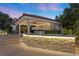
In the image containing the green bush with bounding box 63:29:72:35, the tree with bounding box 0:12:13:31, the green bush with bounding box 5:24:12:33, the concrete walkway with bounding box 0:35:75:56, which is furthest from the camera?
the green bush with bounding box 5:24:12:33

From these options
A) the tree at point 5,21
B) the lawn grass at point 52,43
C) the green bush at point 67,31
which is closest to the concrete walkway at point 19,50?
the lawn grass at point 52,43

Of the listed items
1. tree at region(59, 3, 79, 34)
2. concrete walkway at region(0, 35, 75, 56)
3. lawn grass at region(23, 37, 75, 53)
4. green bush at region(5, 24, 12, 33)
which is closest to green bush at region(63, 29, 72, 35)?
tree at region(59, 3, 79, 34)

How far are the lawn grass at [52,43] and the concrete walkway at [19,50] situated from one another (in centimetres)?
18

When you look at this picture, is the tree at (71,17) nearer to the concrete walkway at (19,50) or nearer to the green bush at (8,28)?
the concrete walkway at (19,50)

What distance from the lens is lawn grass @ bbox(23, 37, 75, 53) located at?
12.5m

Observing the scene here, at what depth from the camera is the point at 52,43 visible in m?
12.6

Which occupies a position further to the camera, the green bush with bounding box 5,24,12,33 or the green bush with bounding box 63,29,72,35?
the green bush with bounding box 5,24,12,33

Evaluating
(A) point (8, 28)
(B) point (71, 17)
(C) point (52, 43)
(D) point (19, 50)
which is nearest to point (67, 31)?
(B) point (71, 17)

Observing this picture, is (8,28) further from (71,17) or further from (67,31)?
(71,17)

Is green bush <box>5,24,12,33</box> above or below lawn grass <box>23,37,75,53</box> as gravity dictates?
above

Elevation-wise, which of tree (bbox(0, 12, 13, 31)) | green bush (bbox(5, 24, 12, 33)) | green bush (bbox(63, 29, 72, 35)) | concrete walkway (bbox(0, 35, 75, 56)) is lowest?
concrete walkway (bbox(0, 35, 75, 56))

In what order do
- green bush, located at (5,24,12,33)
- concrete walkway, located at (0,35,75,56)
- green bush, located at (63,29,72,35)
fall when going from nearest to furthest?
concrete walkway, located at (0,35,75,56) < green bush, located at (63,29,72,35) < green bush, located at (5,24,12,33)

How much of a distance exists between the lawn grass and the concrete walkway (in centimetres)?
18

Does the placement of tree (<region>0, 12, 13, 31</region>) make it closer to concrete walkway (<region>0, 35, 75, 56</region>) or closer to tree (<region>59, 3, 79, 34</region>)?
concrete walkway (<region>0, 35, 75, 56</region>)
